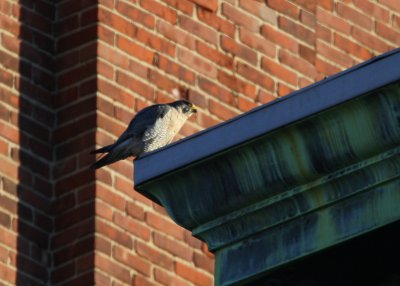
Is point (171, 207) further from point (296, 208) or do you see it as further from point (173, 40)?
point (173, 40)

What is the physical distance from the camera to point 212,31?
8.10m

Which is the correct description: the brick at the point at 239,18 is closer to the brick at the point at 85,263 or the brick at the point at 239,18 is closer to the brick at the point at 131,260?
the brick at the point at 131,260

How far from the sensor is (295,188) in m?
4.04

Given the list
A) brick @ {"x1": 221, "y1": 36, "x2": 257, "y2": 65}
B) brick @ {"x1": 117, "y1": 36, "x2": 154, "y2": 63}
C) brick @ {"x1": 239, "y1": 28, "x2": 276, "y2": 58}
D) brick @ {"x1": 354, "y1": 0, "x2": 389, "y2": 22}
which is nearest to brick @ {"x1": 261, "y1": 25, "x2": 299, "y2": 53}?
brick @ {"x1": 239, "y1": 28, "x2": 276, "y2": 58}

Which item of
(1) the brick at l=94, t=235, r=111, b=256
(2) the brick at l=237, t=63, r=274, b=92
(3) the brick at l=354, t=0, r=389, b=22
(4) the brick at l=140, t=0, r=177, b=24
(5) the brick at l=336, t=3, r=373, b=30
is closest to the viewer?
(1) the brick at l=94, t=235, r=111, b=256

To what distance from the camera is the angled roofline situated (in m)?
3.92

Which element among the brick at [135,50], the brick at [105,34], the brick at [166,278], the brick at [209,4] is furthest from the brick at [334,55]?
the brick at [166,278]

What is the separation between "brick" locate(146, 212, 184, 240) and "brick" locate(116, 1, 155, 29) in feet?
3.30

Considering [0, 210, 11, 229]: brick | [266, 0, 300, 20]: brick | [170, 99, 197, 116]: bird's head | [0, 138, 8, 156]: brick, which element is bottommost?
[0, 210, 11, 229]: brick

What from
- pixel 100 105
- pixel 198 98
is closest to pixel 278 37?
pixel 198 98

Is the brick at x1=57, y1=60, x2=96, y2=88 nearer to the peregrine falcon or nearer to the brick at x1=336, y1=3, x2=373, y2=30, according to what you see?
the peregrine falcon

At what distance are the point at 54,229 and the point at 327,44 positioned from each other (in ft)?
7.24

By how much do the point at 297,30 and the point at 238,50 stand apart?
0.49 meters

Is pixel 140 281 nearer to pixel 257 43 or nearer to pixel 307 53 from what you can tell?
pixel 257 43
